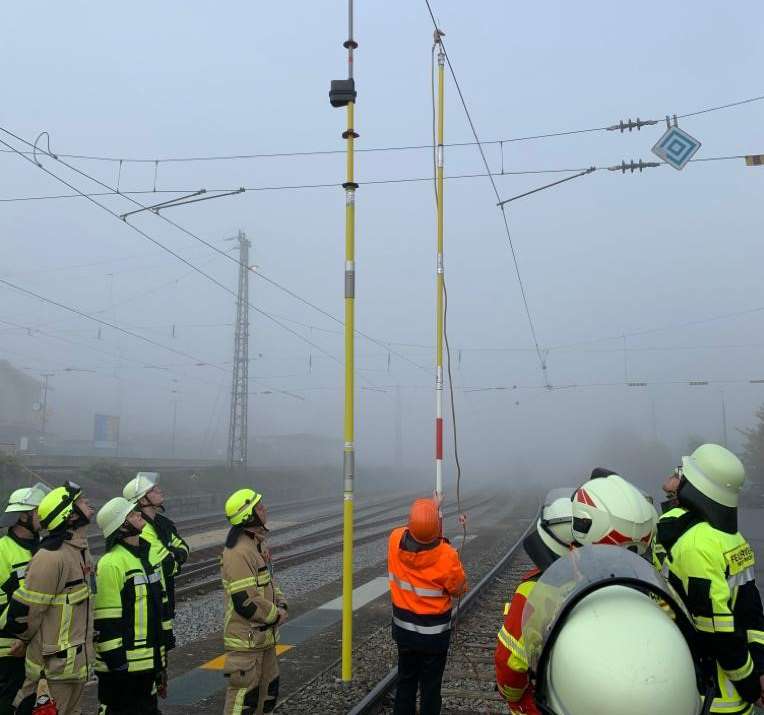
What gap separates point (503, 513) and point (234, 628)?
90.9ft

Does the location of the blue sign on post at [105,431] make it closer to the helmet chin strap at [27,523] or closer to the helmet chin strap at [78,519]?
the helmet chin strap at [27,523]

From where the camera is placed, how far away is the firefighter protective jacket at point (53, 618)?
3.97 m

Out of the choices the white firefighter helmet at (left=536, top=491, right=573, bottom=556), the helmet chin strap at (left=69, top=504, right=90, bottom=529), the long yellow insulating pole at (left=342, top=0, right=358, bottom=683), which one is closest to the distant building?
the long yellow insulating pole at (left=342, top=0, right=358, bottom=683)

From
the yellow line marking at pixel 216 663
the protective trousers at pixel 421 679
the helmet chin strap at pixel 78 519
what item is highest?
the helmet chin strap at pixel 78 519

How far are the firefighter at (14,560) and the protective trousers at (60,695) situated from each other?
0.81 ft

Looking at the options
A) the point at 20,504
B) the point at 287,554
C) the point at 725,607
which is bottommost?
the point at 287,554

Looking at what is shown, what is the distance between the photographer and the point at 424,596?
4500 mm

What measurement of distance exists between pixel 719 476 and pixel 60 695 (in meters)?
3.99

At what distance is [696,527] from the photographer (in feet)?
10.3

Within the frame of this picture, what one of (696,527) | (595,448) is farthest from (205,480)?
(595,448)

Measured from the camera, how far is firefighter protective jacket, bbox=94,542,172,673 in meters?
4.10

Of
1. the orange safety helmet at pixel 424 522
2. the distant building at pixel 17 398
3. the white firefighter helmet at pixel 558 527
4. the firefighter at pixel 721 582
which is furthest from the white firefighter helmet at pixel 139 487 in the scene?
the distant building at pixel 17 398

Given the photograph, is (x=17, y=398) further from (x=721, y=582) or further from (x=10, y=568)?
(x=721, y=582)

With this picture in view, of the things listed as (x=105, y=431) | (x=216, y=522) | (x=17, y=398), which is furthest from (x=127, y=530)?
(x=17, y=398)
